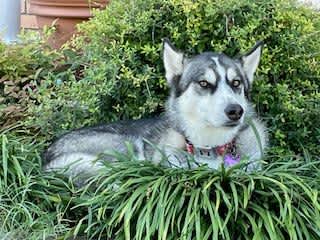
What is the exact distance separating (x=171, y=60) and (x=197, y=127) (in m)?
0.46

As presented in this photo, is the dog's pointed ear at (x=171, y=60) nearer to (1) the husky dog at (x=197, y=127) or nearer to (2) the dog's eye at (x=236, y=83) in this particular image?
(1) the husky dog at (x=197, y=127)

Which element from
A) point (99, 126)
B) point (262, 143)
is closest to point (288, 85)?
point (262, 143)

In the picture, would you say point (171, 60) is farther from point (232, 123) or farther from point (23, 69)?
point (23, 69)

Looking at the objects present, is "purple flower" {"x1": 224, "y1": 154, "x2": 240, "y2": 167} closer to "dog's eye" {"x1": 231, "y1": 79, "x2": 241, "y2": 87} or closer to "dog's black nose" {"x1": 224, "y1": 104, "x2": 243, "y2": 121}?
"dog's black nose" {"x1": 224, "y1": 104, "x2": 243, "y2": 121}

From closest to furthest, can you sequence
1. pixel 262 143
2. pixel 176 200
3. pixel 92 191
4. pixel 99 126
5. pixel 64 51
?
pixel 176 200
pixel 92 191
pixel 262 143
pixel 99 126
pixel 64 51

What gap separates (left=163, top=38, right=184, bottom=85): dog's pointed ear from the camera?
428 cm

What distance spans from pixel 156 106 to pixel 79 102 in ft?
1.80

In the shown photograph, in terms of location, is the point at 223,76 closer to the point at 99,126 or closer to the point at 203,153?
the point at 203,153

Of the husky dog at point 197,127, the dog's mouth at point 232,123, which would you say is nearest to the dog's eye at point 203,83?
the husky dog at point 197,127

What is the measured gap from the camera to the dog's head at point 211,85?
13.2 ft

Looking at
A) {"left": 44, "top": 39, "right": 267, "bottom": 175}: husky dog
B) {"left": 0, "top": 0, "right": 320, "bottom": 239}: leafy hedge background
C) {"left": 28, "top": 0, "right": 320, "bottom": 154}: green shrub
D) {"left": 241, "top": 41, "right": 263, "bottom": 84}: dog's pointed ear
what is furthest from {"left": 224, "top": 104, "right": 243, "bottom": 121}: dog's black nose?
{"left": 28, "top": 0, "right": 320, "bottom": 154}: green shrub

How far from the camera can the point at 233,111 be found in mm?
3943

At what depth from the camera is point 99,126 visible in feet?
15.3

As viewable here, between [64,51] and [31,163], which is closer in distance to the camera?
[31,163]
